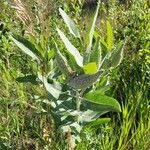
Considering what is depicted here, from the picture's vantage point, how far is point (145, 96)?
3059mm

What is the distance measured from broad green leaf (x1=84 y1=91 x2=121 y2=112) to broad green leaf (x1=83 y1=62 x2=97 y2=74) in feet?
0.57

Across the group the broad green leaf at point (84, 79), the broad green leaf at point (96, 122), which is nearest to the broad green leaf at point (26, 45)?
the broad green leaf at point (84, 79)

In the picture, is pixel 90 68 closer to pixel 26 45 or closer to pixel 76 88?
pixel 76 88

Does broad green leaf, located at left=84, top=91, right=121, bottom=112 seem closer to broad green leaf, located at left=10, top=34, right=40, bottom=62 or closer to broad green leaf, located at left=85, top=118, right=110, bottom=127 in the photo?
broad green leaf, located at left=85, top=118, right=110, bottom=127

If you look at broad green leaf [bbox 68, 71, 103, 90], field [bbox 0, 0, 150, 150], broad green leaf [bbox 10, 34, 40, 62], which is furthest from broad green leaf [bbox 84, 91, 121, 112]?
broad green leaf [bbox 10, 34, 40, 62]

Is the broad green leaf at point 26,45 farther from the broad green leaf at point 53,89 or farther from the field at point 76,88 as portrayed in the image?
the broad green leaf at point 53,89

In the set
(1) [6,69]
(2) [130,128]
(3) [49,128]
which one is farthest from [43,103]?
(1) [6,69]

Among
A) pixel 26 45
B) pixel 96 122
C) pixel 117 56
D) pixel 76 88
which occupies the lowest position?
pixel 96 122

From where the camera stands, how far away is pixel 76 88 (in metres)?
2.28

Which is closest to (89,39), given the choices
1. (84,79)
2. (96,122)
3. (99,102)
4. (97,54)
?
(97,54)

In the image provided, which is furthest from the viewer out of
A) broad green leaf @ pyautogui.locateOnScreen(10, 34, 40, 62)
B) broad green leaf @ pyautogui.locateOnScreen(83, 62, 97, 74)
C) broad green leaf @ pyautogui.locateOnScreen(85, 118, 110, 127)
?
broad green leaf @ pyautogui.locateOnScreen(85, 118, 110, 127)

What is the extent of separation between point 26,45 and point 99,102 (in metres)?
0.49

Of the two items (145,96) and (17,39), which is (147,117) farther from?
(17,39)

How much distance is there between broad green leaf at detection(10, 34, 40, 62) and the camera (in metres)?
2.46
